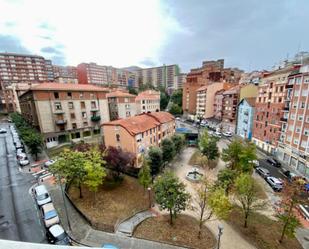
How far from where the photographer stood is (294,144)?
33.8 meters

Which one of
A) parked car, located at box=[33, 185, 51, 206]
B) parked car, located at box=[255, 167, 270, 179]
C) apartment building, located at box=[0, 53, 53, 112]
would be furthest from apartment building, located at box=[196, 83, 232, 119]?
apartment building, located at box=[0, 53, 53, 112]

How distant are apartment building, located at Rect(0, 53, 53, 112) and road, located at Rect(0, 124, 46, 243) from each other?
70.8 meters

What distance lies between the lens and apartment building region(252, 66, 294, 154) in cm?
3769

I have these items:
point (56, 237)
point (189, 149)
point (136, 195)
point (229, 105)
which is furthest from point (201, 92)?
point (56, 237)

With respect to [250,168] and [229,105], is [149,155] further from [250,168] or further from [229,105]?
[229,105]

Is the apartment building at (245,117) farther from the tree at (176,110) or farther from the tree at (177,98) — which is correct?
the tree at (177,98)

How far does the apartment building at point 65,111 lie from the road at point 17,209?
34.4 ft

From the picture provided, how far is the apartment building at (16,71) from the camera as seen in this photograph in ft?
274

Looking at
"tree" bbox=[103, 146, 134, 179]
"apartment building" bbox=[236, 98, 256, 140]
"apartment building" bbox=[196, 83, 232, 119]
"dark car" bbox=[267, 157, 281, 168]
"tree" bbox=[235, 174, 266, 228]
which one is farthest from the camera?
"apartment building" bbox=[196, 83, 232, 119]

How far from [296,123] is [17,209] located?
48.0 metres

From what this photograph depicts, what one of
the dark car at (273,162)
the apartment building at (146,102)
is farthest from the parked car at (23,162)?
the dark car at (273,162)

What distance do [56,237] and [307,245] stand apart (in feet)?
81.3

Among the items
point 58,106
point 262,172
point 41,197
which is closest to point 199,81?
point 262,172

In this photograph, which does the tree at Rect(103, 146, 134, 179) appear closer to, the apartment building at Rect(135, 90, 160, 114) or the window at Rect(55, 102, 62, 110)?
the window at Rect(55, 102, 62, 110)
